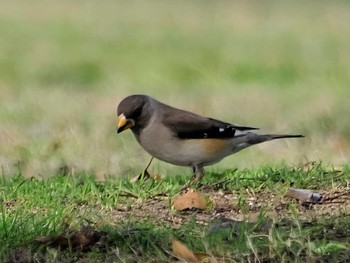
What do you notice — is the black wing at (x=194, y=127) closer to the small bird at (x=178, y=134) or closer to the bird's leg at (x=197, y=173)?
the small bird at (x=178, y=134)

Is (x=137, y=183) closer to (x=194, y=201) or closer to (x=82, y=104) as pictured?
(x=194, y=201)

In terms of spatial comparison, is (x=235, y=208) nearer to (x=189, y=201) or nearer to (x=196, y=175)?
(x=189, y=201)

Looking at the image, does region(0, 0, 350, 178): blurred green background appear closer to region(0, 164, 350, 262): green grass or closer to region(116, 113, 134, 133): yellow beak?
region(116, 113, 134, 133): yellow beak

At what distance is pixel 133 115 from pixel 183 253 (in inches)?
100

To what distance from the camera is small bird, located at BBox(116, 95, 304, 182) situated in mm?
7133

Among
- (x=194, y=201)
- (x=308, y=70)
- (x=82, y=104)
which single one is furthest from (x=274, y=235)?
(x=308, y=70)

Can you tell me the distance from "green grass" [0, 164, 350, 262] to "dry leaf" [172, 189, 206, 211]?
44 mm

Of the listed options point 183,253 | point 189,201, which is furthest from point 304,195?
point 183,253

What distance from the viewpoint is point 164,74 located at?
13914 millimetres

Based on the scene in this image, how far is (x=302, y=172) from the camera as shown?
6.76 m

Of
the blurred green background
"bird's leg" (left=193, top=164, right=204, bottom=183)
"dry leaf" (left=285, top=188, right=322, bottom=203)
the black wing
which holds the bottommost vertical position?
the blurred green background

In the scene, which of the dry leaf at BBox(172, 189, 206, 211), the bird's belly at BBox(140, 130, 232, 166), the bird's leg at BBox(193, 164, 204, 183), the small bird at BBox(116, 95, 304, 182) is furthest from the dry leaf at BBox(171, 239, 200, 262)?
the bird's belly at BBox(140, 130, 232, 166)

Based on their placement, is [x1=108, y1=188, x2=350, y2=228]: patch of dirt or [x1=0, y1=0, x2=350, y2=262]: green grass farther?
[x1=108, y1=188, x2=350, y2=228]: patch of dirt

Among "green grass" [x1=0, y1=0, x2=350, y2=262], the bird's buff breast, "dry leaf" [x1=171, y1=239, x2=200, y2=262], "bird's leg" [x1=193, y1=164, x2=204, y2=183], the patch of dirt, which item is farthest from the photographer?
the bird's buff breast
